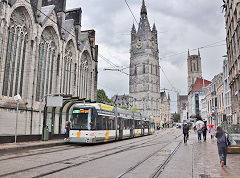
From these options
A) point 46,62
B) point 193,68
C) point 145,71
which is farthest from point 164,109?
point 46,62

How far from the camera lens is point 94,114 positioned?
53.4 ft

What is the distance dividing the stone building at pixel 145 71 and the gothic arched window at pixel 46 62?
3103 inches

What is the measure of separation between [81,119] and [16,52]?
12.3 meters

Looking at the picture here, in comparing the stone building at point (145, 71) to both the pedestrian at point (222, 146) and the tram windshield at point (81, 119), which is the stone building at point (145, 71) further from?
the pedestrian at point (222, 146)

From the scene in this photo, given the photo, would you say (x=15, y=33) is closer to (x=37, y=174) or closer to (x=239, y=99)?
(x=37, y=174)

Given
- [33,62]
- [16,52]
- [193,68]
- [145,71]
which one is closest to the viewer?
[16,52]

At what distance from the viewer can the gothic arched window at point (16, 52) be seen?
22.5 meters

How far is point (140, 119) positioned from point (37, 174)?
23.4 m

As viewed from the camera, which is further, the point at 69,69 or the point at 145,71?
the point at 145,71

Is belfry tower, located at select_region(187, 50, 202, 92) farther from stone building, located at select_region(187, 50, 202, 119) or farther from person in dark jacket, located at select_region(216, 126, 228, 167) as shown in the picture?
person in dark jacket, located at select_region(216, 126, 228, 167)

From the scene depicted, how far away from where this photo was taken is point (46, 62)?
28.4 metres

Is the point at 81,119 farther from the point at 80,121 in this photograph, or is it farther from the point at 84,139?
the point at 84,139

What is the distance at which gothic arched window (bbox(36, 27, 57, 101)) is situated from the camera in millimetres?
27188

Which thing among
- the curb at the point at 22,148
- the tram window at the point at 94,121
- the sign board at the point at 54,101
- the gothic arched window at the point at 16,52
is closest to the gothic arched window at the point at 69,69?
the gothic arched window at the point at 16,52
